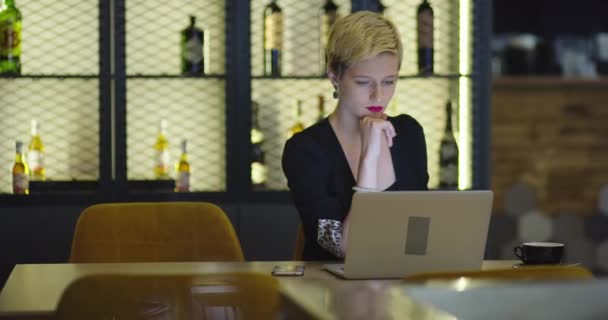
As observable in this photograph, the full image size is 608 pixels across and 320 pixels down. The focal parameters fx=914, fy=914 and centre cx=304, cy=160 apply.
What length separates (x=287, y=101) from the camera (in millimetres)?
3498

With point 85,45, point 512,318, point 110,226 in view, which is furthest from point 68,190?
point 512,318

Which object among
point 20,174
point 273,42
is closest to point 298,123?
point 273,42

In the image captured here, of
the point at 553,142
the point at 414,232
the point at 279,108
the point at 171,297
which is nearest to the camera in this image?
the point at 171,297

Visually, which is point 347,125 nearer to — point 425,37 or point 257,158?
point 257,158

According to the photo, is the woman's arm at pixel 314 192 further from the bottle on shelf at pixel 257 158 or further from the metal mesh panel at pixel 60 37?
the metal mesh panel at pixel 60 37

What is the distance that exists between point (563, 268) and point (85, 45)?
7.82 feet

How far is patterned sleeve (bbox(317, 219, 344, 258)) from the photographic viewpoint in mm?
1978

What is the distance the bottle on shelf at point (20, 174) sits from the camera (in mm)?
3230

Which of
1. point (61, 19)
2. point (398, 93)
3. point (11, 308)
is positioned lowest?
point (11, 308)

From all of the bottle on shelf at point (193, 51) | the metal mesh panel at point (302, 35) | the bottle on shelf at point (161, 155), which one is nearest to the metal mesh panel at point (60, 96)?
the bottle on shelf at point (161, 155)

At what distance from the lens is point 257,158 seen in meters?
3.41

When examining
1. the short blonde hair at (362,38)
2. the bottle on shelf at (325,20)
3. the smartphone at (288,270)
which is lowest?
the smartphone at (288,270)

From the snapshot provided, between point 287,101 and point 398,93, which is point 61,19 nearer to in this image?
point 287,101

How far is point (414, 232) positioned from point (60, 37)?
7.09 feet
